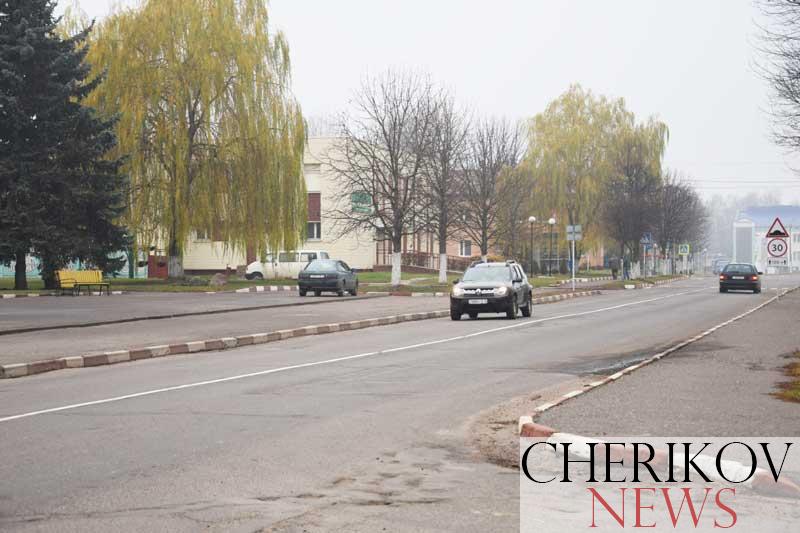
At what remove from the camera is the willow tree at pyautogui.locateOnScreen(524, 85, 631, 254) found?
74.5m

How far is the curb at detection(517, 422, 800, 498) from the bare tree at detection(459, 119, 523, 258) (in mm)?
51563

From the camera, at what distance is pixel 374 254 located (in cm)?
8025

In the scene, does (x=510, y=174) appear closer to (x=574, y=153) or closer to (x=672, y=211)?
A: (x=574, y=153)

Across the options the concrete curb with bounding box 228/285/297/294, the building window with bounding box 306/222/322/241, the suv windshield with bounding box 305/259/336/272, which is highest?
the building window with bounding box 306/222/322/241

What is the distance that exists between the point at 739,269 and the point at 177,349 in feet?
137

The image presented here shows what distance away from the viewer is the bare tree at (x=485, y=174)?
6253cm

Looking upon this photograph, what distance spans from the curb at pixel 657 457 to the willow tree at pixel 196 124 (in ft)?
119

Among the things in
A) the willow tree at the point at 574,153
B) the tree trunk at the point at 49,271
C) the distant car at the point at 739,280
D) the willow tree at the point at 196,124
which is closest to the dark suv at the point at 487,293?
the willow tree at the point at 196,124

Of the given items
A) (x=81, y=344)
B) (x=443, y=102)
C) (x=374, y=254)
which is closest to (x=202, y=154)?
(x=443, y=102)

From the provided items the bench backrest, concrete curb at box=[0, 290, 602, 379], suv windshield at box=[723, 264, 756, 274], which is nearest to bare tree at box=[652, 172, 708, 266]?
suv windshield at box=[723, 264, 756, 274]

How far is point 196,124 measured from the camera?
45.3 metres

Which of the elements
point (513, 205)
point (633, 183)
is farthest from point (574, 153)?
point (513, 205)

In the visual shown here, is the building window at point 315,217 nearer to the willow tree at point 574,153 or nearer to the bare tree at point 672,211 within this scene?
the willow tree at point 574,153

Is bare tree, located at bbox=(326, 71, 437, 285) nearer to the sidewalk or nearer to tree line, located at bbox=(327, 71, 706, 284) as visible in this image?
tree line, located at bbox=(327, 71, 706, 284)
